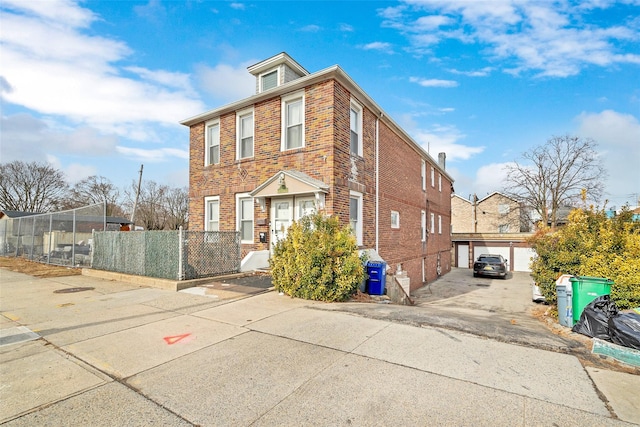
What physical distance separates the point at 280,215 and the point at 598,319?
27.3 ft

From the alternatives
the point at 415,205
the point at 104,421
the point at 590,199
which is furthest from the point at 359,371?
the point at 590,199

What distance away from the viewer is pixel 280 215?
10.8 metres

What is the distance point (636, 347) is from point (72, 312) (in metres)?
9.14

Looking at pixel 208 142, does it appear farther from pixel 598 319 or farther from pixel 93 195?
pixel 93 195

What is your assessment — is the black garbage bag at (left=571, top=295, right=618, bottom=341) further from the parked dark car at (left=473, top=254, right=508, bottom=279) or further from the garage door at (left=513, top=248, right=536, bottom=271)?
the garage door at (left=513, top=248, right=536, bottom=271)

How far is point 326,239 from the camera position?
7328 mm

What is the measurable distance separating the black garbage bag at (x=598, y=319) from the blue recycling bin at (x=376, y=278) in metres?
4.37

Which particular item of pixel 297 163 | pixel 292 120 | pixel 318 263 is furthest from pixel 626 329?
pixel 292 120

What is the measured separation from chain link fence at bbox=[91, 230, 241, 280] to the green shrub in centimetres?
259

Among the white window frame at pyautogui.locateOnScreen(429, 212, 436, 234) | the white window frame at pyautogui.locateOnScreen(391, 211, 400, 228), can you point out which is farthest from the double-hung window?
the white window frame at pyautogui.locateOnScreen(429, 212, 436, 234)

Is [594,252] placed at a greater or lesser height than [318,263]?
greater

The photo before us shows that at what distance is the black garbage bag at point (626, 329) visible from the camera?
4.01m

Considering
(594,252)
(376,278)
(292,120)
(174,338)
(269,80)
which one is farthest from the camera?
(269,80)

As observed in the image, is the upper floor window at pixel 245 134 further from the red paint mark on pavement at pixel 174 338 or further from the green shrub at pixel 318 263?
the red paint mark on pavement at pixel 174 338
